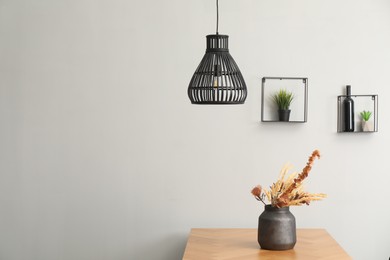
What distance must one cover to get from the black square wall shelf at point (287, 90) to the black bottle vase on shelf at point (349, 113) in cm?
26

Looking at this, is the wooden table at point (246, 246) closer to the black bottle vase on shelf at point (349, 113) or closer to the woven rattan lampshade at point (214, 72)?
the black bottle vase on shelf at point (349, 113)

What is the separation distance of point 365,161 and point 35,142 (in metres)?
2.17

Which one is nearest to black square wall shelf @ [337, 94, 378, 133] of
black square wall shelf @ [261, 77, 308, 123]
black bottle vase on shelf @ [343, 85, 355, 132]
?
black bottle vase on shelf @ [343, 85, 355, 132]

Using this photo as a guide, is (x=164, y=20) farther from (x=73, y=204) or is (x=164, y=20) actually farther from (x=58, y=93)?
(x=73, y=204)

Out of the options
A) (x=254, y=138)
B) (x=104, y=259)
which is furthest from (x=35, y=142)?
(x=254, y=138)

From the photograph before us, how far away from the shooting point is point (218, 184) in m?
3.93

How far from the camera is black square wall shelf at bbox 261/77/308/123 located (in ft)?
12.8

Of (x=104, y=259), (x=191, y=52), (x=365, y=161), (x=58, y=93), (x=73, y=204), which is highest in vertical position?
(x=191, y=52)

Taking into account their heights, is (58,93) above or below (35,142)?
above

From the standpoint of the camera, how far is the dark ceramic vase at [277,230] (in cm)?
320

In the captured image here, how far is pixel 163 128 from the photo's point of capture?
3.94 meters

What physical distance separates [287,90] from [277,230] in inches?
42.6

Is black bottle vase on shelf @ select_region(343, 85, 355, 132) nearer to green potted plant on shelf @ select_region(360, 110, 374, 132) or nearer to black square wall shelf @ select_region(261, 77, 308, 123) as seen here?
green potted plant on shelf @ select_region(360, 110, 374, 132)

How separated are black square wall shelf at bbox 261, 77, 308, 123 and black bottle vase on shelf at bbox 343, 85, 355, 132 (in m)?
0.26
